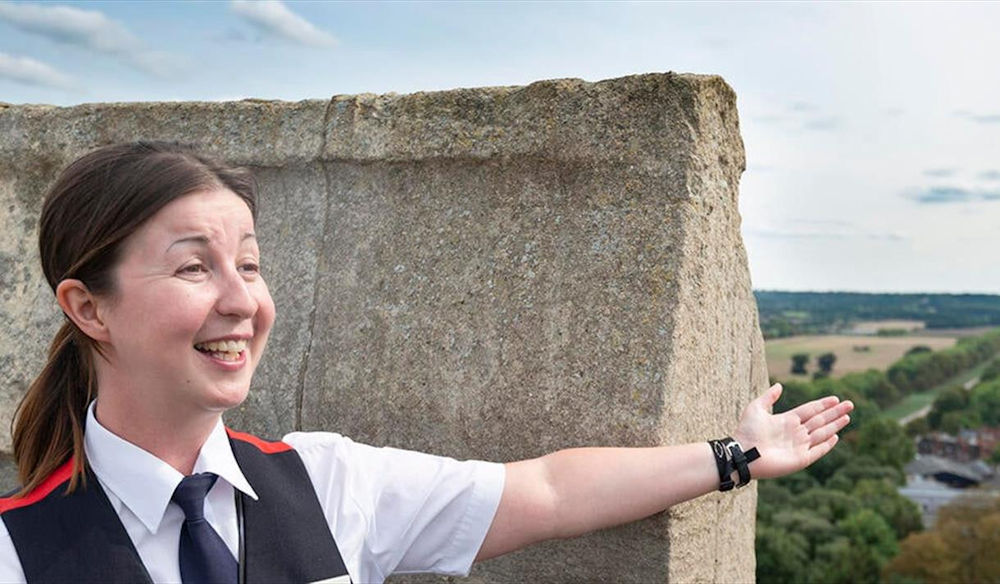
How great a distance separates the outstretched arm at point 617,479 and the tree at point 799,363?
60.1m

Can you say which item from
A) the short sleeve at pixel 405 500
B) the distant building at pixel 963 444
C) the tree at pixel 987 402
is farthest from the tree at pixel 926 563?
the short sleeve at pixel 405 500

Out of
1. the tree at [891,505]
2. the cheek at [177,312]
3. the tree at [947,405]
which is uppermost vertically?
the cheek at [177,312]

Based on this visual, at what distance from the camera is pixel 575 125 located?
232 centimetres

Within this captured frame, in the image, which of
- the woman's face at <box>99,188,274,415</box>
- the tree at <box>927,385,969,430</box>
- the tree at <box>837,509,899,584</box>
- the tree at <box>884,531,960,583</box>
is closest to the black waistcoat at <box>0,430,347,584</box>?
the woman's face at <box>99,188,274,415</box>

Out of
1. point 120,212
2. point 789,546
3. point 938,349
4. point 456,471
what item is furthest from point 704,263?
point 938,349

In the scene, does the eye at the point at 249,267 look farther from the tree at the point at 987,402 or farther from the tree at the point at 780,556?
the tree at the point at 987,402

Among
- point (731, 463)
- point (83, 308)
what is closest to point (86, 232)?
point (83, 308)

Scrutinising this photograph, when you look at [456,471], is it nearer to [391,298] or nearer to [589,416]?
[589,416]

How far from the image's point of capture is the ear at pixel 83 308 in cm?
170

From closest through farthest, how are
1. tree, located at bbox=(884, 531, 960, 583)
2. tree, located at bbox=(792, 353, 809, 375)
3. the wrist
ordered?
the wrist
tree, located at bbox=(884, 531, 960, 583)
tree, located at bbox=(792, 353, 809, 375)

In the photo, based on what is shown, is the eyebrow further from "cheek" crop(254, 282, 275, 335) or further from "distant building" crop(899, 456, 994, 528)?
"distant building" crop(899, 456, 994, 528)

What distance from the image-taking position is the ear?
5.59 feet

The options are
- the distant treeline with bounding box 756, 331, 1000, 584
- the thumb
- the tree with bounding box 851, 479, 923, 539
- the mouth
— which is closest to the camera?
the mouth

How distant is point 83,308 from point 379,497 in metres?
0.61
